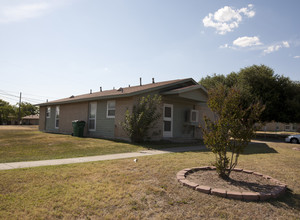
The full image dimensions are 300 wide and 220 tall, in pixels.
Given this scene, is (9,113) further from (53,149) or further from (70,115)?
(53,149)

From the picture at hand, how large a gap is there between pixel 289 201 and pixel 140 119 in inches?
326

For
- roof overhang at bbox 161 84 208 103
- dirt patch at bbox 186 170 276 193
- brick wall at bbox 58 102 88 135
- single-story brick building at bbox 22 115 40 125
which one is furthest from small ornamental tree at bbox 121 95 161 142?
single-story brick building at bbox 22 115 40 125

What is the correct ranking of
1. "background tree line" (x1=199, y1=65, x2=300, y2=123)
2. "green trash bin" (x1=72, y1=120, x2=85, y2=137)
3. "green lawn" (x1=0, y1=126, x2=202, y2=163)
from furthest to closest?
"background tree line" (x1=199, y1=65, x2=300, y2=123), "green trash bin" (x1=72, y1=120, x2=85, y2=137), "green lawn" (x1=0, y1=126, x2=202, y2=163)

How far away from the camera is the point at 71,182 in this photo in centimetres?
428

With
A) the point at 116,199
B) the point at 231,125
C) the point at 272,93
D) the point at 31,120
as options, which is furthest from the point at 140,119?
the point at 31,120

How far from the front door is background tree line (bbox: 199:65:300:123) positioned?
8.87 m

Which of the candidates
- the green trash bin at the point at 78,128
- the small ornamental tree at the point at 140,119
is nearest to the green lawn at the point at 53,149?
the small ornamental tree at the point at 140,119

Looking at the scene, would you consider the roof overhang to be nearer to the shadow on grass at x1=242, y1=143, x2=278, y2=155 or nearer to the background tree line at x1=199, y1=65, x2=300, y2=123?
the shadow on grass at x1=242, y1=143, x2=278, y2=155

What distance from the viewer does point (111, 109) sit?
45.8ft

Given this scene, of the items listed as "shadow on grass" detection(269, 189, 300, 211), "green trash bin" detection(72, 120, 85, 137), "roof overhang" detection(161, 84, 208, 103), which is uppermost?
"roof overhang" detection(161, 84, 208, 103)

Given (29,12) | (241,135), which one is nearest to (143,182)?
(241,135)

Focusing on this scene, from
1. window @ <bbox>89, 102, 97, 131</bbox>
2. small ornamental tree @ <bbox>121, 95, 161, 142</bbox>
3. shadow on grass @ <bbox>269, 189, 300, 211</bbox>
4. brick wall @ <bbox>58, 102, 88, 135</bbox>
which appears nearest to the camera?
shadow on grass @ <bbox>269, 189, 300, 211</bbox>

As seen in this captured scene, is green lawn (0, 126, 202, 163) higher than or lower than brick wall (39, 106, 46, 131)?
lower

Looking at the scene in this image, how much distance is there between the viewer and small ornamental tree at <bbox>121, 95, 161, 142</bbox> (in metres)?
11.5
